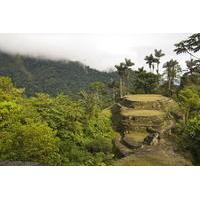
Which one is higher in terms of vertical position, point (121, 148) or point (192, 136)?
point (192, 136)

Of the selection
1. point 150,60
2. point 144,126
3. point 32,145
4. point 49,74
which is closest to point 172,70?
point 150,60

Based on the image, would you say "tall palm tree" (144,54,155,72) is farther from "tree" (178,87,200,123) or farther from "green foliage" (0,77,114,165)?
"green foliage" (0,77,114,165)

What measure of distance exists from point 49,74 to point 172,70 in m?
2.95

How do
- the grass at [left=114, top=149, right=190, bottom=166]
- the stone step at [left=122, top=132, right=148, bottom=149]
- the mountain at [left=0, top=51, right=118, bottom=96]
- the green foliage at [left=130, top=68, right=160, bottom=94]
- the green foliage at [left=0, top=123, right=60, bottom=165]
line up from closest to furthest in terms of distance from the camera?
the grass at [left=114, top=149, right=190, bottom=166], the green foliage at [left=0, top=123, right=60, bottom=165], the stone step at [left=122, top=132, right=148, bottom=149], the mountain at [left=0, top=51, right=118, bottom=96], the green foliage at [left=130, top=68, right=160, bottom=94]

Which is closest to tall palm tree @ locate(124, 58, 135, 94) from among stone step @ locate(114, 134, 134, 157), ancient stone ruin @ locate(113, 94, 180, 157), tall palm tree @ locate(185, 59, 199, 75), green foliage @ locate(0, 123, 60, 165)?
ancient stone ruin @ locate(113, 94, 180, 157)

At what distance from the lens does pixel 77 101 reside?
442 inches

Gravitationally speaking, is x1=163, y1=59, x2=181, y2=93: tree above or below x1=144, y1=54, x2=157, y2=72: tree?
below

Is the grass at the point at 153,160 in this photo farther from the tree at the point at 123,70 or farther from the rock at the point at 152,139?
the tree at the point at 123,70

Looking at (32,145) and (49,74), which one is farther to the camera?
(49,74)

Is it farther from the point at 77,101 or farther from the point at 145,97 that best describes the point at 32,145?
the point at 145,97

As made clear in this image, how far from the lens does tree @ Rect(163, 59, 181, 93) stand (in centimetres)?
1101

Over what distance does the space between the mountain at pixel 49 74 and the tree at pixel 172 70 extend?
1236mm
